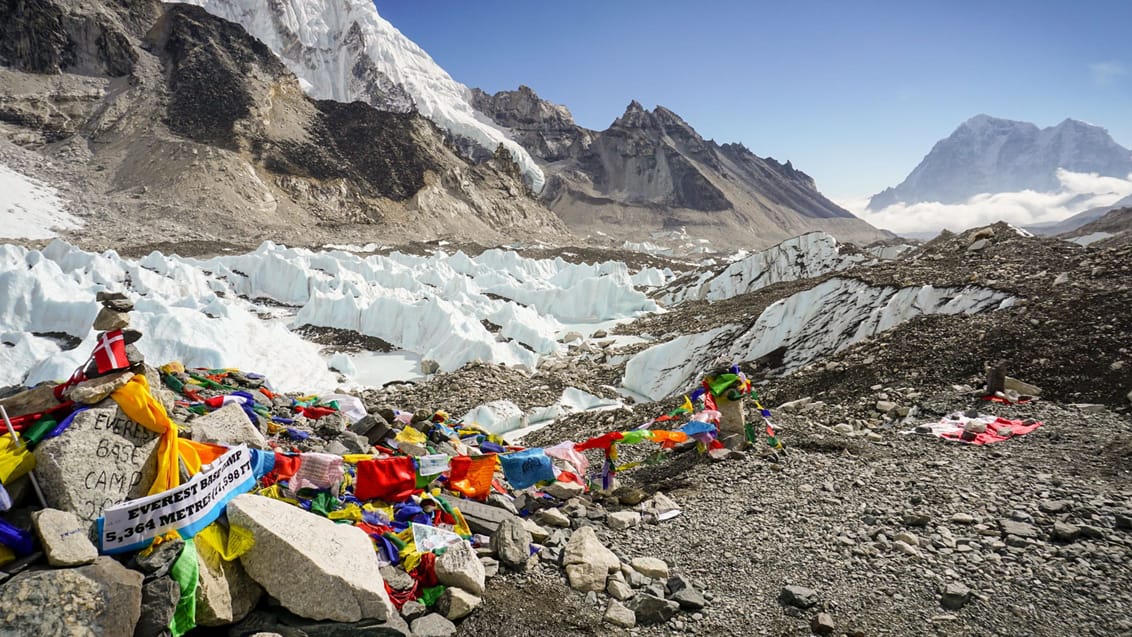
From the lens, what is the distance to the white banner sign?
2650mm

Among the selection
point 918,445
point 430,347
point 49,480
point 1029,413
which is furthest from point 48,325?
point 1029,413

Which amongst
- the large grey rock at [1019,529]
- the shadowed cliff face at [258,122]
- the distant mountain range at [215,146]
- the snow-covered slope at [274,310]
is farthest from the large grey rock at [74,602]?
the shadowed cliff face at [258,122]

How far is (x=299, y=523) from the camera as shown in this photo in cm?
314

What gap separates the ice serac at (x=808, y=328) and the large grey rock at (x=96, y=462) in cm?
982

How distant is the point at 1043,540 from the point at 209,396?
778 centimetres

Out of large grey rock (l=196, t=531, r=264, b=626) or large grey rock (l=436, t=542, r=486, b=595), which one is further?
large grey rock (l=436, t=542, r=486, b=595)

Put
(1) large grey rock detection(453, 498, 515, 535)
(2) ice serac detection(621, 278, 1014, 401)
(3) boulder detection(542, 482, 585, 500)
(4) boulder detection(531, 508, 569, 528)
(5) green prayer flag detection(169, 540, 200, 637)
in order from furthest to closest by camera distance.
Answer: (2) ice serac detection(621, 278, 1014, 401), (3) boulder detection(542, 482, 585, 500), (4) boulder detection(531, 508, 569, 528), (1) large grey rock detection(453, 498, 515, 535), (5) green prayer flag detection(169, 540, 200, 637)

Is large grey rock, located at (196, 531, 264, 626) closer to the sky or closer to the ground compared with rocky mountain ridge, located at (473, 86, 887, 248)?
closer to the ground

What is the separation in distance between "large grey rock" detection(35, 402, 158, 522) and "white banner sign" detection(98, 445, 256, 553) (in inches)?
8.0

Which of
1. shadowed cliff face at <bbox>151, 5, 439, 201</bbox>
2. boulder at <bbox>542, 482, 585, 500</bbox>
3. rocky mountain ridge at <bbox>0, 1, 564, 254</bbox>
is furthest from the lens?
shadowed cliff face at <bbox>151, 5, 439, 201</bbox>

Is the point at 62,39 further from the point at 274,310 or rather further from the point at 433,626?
the point at 433,626

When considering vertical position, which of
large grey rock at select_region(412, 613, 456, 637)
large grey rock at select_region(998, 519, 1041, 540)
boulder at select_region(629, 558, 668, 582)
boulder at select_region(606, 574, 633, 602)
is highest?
large grey rock at select_region(998, 519, 1041, 540)

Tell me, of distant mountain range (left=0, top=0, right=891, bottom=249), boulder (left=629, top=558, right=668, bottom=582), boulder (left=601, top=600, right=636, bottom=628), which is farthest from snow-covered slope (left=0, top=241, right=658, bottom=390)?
distant mountain range (left=0, top=0, right=891, bottom=249)

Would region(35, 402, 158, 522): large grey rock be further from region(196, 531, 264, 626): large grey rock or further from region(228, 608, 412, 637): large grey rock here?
region(228, 608, 412, 637): large grey rock
